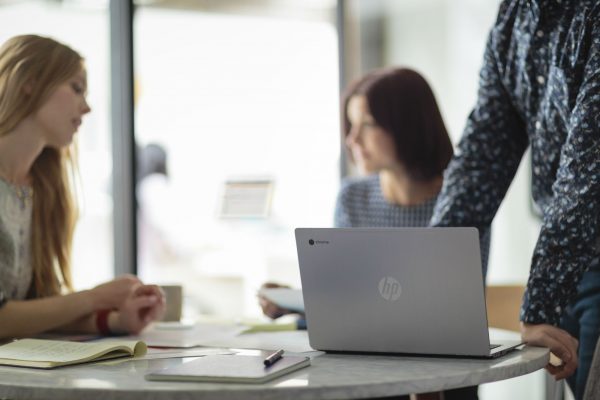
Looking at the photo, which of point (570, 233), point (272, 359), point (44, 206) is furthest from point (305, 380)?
point (44, 206)

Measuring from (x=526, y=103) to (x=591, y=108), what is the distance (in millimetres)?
274

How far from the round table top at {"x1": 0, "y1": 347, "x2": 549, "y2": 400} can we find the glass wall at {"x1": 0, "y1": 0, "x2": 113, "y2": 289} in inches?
81.2

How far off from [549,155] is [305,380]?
864mm

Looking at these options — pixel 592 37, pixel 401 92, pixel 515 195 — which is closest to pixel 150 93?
pixel 401 92

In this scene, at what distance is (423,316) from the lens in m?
1.48

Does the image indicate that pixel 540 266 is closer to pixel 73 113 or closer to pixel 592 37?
pixel 592 37

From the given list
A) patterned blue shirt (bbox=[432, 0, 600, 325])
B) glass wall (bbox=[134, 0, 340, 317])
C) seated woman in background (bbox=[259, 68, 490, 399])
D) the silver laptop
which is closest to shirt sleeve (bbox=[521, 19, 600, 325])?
patterned blue shirt (bbox=[432, 0, 600, 325])

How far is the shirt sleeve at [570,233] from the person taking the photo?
5.29ft

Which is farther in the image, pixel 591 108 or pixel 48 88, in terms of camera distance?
pixel 48 88

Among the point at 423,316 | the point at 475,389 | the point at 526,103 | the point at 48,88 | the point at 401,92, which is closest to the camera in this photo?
the point at 423,316

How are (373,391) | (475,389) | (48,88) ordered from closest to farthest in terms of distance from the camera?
(373,391), (475,389), (48,88)

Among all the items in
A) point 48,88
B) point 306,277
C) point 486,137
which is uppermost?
point 48,88

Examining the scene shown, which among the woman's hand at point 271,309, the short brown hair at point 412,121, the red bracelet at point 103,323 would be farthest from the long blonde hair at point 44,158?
the short brown hair at point 412,121

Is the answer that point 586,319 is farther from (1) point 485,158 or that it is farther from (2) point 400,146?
(2) point 400,146
